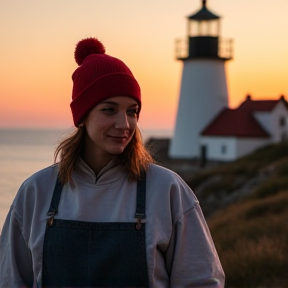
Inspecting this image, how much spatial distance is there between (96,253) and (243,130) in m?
30.4

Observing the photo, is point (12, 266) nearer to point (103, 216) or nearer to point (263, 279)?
point (103, 216)

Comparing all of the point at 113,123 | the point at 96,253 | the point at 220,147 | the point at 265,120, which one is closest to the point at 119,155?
the point at 113,123

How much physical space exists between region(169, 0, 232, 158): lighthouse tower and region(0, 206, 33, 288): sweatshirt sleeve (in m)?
30.2

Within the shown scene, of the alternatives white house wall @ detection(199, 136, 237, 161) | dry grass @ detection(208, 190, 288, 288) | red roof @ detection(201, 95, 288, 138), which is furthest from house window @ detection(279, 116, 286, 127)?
dry grass @ detection(208, 190, 288, 288)

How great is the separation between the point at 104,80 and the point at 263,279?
4296 millimetres

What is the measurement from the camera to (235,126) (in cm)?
3256

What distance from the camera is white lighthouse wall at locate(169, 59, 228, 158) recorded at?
3278 cm

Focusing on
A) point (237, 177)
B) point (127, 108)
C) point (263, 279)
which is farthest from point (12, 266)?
point (237, 177)

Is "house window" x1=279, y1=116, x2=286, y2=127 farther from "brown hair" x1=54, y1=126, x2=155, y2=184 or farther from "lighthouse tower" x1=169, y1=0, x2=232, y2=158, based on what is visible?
"brown hair" x1=54, y1=126, x2=155, y2=184

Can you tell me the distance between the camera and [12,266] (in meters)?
2.59

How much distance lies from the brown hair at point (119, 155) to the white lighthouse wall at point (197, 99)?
1186 inches

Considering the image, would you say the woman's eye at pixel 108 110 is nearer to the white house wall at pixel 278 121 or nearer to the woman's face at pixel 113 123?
the woman's face at pixel 113 123

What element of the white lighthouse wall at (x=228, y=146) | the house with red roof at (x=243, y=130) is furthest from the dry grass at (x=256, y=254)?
the house with red roof at (x=243, y=130)

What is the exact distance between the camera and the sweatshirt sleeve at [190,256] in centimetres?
248
